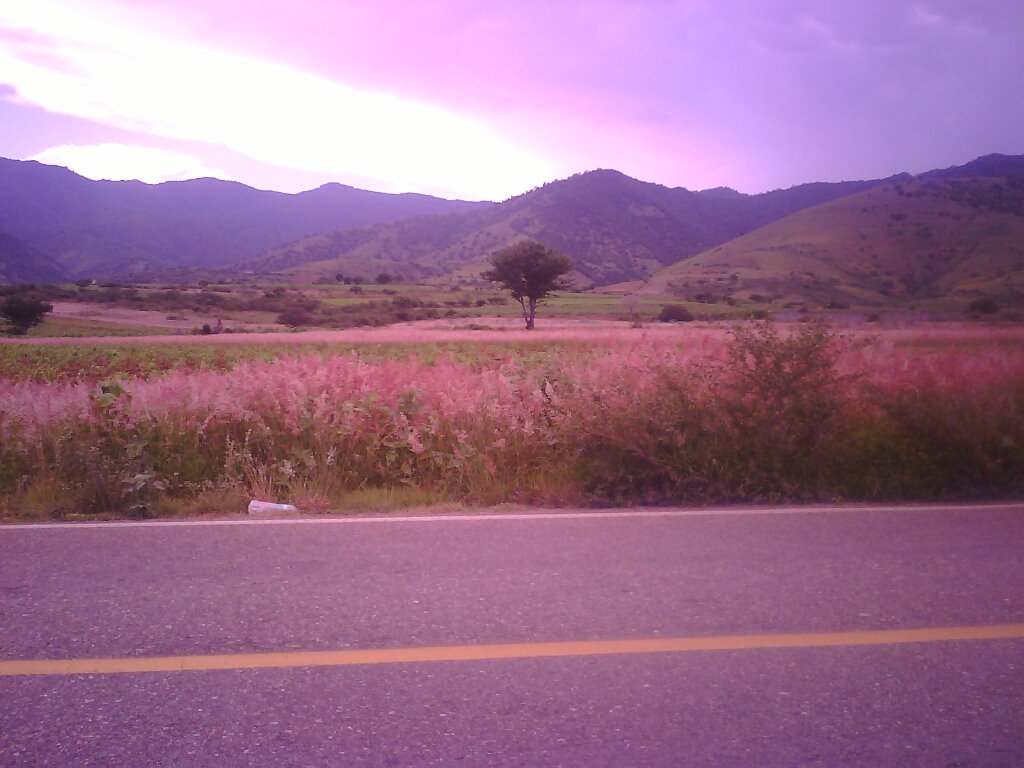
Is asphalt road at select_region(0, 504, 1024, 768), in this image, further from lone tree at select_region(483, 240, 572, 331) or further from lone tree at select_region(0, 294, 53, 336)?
lone tree at select_region(483, 240, 572, 331)

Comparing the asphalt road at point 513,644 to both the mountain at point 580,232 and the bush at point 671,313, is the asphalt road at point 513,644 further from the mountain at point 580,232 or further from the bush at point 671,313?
the mountain at point 580,232

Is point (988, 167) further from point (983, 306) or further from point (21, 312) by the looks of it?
point (21, 312)

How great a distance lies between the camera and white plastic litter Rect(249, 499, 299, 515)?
265 inches

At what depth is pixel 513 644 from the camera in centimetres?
386

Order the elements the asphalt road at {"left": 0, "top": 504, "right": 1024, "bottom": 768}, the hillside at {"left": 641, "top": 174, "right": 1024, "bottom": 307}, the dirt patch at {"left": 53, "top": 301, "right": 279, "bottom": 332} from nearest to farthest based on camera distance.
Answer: the asphalt road at {"left": 0, "top": 504, "right": 1024, "bottom": 768} < the hillside at {"left": 641, "top": 174, "right": 1024, "bottom": 307} < the dirt patch at {"left": 53, "top": 301, "right": 279, "bottom": 332}

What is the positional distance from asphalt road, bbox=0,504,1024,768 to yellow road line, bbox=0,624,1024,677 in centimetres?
2

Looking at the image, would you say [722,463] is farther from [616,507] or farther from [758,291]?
[758,291]

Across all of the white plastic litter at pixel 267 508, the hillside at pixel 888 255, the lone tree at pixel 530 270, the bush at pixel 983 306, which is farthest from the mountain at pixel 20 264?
the bush at pixel 983 306

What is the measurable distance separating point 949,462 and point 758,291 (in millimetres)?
45563

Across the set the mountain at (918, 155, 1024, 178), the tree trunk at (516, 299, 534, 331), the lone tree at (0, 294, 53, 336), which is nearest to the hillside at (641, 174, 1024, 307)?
the mountain at (918, 155, 1024, 178)

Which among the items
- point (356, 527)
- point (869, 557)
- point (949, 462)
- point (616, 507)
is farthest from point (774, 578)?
point (949, 462)

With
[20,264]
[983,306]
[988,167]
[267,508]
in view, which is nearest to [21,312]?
[267,508]

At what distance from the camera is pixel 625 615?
4.24 metres

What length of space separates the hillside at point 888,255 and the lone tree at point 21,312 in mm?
29457
